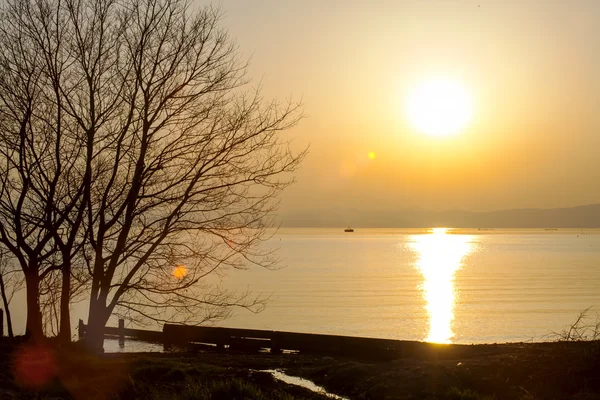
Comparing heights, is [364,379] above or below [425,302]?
below

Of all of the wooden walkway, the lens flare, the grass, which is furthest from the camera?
the wooden walkway

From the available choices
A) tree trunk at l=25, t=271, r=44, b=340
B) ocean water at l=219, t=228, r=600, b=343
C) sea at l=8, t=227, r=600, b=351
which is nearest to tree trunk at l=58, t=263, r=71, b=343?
tree trunk at l=25, t=271, r=44, b=340

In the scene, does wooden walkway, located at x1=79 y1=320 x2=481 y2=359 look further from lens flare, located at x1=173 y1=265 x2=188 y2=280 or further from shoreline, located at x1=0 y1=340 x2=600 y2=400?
lens flare, located at x1=173 y1=265 x2=188 y2=280

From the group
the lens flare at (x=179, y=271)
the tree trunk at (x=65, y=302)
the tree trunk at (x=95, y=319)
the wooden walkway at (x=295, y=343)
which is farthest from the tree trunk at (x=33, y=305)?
the wooden walkway at (x=295, y=343)

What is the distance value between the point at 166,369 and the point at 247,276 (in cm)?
7381

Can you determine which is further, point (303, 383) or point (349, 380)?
point (303, 383)

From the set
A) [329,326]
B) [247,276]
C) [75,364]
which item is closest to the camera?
[75,364]

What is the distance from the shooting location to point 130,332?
28.8 metres

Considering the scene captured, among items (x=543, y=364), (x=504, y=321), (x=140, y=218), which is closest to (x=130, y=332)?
(x=140, y=218)

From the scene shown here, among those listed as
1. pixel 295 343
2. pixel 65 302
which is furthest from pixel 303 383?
pixel 295 343

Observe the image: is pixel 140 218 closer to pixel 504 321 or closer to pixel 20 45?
pixel 20 45

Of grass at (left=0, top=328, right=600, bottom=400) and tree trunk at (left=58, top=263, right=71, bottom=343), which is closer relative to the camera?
grass at (left=0, top=328, right=600, bottom=400)

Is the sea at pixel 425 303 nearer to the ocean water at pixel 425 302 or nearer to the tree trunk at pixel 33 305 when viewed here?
the ocean water at pixel 425 302

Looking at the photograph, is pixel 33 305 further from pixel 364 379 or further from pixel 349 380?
pixel 364 379
